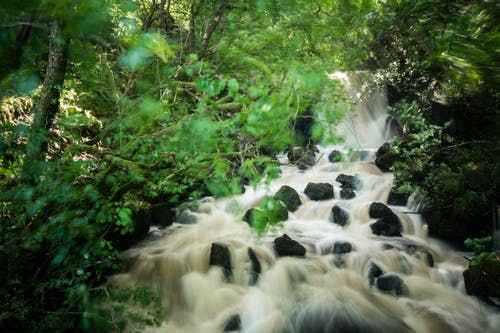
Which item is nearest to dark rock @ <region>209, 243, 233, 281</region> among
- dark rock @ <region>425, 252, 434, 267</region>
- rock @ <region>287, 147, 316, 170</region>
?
rock @ <region>287, 147, 316, 170</region>

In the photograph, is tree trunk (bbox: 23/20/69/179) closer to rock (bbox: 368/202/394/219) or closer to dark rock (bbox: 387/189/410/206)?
rock (bbox: 368/202/394/219)

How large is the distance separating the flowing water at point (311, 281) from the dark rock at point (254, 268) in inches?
0.8

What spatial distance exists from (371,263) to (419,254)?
1315 mm

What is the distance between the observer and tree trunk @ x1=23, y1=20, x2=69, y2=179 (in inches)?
118

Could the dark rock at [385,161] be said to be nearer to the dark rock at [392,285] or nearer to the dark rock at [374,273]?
the dark rock at [374,273]

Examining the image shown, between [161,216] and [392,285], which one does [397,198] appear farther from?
[161,216]

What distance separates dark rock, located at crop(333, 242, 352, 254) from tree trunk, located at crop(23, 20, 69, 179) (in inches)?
229

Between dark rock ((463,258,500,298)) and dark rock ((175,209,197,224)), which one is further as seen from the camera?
dark rock ((175,209,197,224))

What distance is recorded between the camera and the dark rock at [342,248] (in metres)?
6.62

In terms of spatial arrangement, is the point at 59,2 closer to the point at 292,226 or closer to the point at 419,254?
the point at 292,226

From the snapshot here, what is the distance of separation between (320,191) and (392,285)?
155 inches

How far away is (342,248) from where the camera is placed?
6.65 m

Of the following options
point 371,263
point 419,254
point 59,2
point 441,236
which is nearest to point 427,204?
point 441,236

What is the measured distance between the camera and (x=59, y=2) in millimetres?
2543
